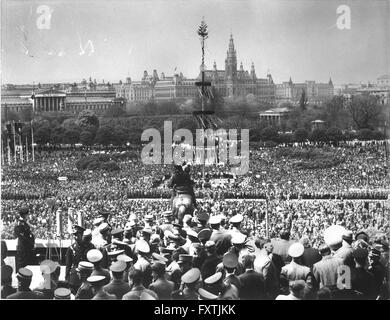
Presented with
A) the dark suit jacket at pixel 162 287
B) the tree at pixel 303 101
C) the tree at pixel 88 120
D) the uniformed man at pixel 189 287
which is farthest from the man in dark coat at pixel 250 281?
the tree at pixel 88 120

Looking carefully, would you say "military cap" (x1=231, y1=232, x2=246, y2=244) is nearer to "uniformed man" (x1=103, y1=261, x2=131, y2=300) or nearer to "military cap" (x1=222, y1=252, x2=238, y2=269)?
"military cap" (x1=222, y1=252, x2=238, y2=269)

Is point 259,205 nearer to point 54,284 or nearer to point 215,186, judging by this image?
point 215,186

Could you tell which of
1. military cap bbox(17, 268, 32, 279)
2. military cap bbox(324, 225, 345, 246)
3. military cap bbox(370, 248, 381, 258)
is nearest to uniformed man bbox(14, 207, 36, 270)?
military cap bbox(17, 268, 32, 279)

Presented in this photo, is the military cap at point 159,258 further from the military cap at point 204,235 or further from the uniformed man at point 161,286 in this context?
the military cap at point 204,235

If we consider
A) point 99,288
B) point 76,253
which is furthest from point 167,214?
point 99,288

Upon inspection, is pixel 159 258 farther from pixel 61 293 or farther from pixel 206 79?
pixel 206 79
